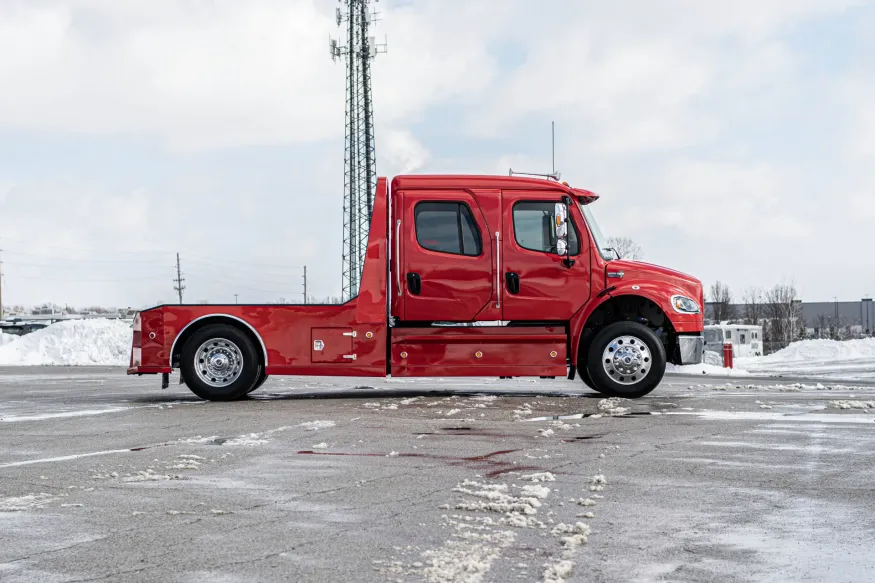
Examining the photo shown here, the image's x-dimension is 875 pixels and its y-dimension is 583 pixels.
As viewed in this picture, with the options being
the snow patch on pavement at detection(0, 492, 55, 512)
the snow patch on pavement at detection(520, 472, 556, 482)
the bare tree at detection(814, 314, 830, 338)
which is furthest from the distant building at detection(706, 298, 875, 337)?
the snow patch on pavement at detection(0, 492, 55, 512)

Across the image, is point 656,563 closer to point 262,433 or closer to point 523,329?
point 262,433

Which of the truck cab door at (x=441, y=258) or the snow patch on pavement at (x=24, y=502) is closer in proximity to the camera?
the snow patch on pavement at (x=24, y=502)

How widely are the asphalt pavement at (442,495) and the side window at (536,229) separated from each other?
249cm

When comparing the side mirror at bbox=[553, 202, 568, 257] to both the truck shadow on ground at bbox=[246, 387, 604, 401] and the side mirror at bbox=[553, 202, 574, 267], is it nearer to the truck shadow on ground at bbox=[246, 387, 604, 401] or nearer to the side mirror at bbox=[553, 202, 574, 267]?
the side mirror at bbox=[553, 202, 574, 267]

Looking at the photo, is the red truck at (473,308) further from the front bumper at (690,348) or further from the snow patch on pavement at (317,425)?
the snow patch on pavement at (317,425)

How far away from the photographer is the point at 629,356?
501 inches

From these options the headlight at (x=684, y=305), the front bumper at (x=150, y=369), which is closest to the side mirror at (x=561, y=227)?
the headlight at (x=684, y=305)

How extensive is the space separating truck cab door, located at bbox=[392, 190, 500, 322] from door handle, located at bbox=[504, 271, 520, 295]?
0.51 ft

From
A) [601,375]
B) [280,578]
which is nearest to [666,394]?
[601,375]

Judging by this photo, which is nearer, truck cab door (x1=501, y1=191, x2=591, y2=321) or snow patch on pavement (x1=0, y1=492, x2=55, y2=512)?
snow patch on pavement (x1=0, y1=492, x2=55, y2=512)

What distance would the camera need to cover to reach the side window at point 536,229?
1278cm

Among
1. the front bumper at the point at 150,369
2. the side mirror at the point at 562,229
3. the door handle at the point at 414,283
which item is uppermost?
the side mirror at the point at 562,229

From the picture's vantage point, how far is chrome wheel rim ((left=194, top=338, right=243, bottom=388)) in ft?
42.7

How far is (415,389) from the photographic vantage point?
15250mm
